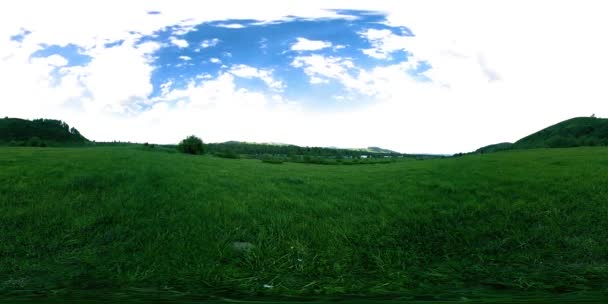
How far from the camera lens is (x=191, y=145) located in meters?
99.6

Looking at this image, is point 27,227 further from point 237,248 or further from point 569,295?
point 569,295

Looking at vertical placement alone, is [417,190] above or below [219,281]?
above

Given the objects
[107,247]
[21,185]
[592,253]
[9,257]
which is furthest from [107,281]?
[592,253]

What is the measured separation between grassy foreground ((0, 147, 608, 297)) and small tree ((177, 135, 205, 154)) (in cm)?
8365

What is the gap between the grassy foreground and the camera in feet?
23.9

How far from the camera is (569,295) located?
6.21 m

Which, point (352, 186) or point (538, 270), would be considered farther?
point (352, 186)

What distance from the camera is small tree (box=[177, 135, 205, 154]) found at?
9822 centimetres

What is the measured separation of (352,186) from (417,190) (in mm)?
3192

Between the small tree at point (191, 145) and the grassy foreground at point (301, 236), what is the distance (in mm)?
83654

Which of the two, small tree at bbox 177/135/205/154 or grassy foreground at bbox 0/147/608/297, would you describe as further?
small tree at bbox 177/135/205/154

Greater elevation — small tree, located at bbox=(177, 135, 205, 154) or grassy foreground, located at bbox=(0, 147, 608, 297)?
small tree, located at bbox=(177, 135, 205, 154)

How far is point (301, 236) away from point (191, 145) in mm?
95226

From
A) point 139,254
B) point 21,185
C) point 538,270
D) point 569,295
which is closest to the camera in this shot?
point 569,295
